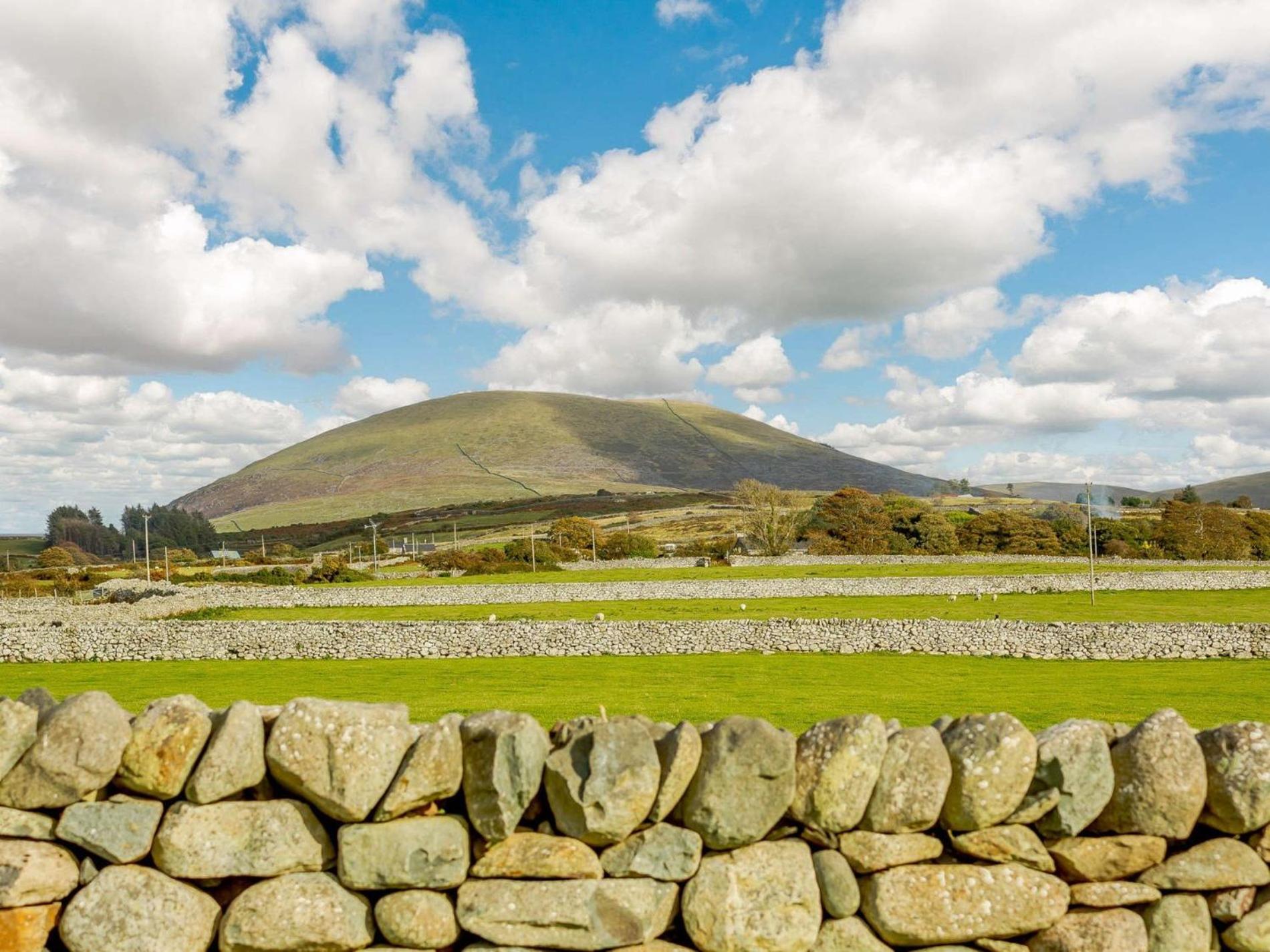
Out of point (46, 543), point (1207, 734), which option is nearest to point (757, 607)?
point (1207, 734)

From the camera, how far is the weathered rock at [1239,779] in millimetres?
4812

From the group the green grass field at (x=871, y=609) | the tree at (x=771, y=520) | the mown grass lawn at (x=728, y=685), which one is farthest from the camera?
the tree at (x=771, y=520)

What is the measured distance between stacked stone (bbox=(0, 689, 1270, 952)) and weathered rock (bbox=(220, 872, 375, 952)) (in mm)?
11

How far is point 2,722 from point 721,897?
4.21 m

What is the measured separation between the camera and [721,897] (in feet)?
15.8

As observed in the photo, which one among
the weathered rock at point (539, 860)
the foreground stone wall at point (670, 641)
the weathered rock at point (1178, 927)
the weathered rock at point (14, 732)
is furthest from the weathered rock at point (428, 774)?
the foreground stone wall at point (670, 641)

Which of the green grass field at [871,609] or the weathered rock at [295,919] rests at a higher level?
the weathered rock at [295,919]

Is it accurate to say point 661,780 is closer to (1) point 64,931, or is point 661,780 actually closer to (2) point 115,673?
(1) point 64,931

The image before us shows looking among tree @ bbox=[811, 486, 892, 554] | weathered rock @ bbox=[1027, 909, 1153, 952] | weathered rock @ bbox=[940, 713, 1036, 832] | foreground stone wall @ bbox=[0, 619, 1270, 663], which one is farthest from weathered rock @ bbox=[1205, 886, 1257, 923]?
tree @ bbox=[811, 486, 892, 554]

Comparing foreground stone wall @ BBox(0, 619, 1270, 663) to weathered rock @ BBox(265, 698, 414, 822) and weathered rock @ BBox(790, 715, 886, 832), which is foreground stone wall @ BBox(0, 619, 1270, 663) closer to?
weathered rock @ BBox(790, 715, 886, 832)

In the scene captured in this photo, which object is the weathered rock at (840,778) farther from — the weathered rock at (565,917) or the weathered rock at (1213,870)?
the weathered rock at (1213,870)

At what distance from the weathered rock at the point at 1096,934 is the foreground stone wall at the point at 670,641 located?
67.0 ft

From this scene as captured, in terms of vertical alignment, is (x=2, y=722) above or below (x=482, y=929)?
above

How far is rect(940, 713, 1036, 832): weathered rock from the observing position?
482 centimetres
